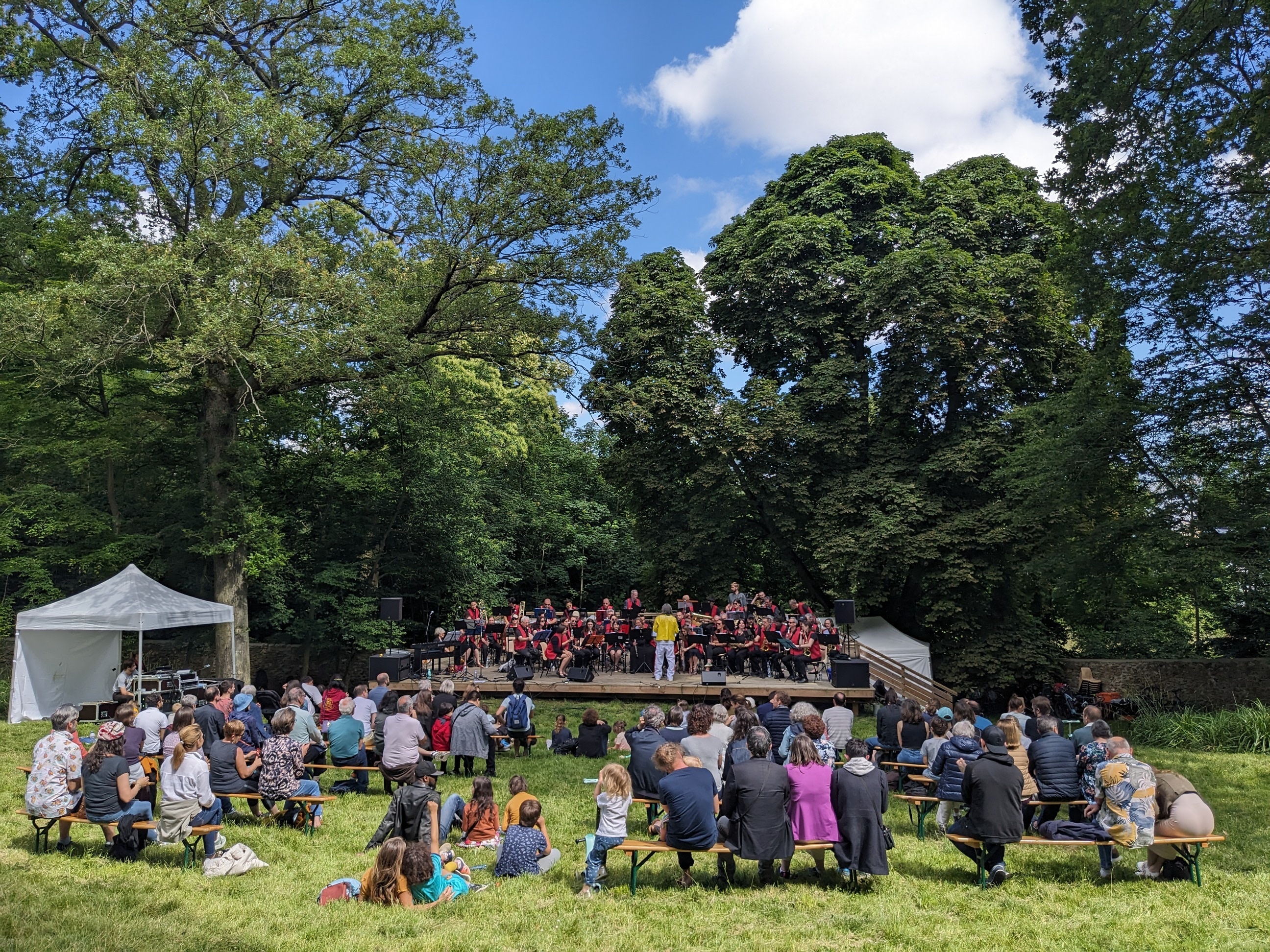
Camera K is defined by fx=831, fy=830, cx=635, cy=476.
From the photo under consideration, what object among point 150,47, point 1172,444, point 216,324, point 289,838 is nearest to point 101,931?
point 289,838

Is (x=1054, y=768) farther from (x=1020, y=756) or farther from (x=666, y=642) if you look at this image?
(x=666, y=642)

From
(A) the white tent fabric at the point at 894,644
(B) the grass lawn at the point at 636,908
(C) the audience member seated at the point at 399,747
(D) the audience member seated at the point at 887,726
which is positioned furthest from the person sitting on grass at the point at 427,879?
(A) the white tent fabric at the point at 894,644

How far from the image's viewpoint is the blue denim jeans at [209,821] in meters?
6.66

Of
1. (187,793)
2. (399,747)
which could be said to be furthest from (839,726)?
(187,793)

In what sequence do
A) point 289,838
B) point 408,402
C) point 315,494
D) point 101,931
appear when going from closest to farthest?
point 101,931 < point 289,838 < point 408,402 < point 315,494

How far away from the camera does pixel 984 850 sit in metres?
6.31

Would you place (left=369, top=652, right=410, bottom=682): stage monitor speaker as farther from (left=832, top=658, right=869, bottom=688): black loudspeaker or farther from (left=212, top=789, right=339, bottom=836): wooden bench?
(left=832, top=658, right=869, bottom=688): black loudspeaker

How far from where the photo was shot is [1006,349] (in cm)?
2086

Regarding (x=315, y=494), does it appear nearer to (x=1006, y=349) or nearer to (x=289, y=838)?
(x=289, y=838)

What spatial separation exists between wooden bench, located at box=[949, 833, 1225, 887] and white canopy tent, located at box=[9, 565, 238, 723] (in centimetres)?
Result: 1314

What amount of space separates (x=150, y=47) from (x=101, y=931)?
16802 millimetres

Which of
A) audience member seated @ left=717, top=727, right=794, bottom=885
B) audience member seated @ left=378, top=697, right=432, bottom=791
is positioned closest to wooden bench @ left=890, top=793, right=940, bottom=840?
audience member seated @ left=717, top=727, right=794, bottom=885

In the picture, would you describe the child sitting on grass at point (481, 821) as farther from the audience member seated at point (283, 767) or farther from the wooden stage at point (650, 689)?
the wooden stage at point (650, 689)

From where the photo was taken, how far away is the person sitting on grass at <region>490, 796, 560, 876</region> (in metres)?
6.57
